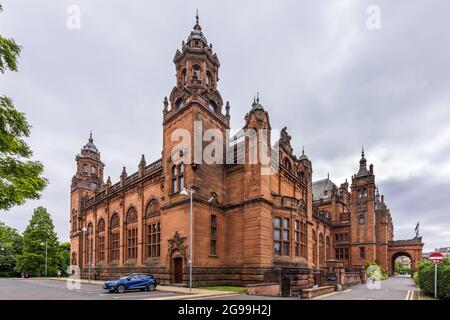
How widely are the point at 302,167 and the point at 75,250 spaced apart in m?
39.3

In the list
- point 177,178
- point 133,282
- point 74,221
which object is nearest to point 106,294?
point 133,282

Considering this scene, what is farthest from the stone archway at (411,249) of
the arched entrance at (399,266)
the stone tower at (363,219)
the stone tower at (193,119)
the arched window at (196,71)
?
the arched window at (196,71)

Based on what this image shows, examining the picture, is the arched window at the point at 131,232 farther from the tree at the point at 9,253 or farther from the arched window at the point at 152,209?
the tree at the point at 9,253

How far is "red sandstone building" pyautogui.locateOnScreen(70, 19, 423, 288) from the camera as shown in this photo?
27328 mm

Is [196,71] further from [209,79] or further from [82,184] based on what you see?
[82,184]

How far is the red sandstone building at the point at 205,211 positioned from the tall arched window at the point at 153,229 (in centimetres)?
10

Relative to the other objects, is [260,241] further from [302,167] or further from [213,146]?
[302,167]

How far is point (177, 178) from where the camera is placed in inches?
1181

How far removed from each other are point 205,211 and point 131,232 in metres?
13.7

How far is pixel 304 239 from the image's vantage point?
32.5 meters

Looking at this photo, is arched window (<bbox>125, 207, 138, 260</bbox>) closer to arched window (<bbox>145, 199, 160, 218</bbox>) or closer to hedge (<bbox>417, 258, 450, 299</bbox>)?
arched window (<bbox>145, 199, 160, 218</bbox>)

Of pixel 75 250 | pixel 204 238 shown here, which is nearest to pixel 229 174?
pixel 204 238

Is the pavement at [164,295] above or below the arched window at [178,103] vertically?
below

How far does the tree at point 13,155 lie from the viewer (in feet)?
34.7
